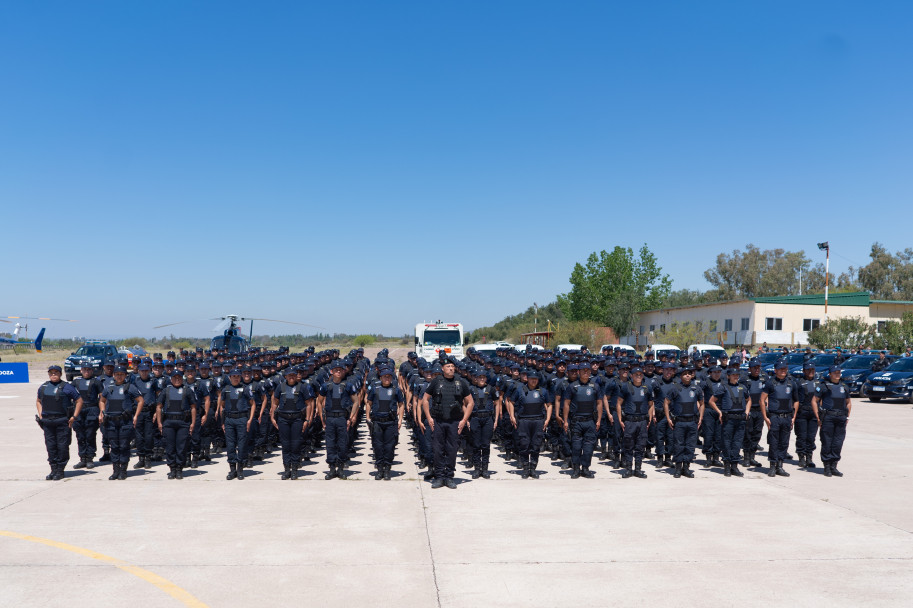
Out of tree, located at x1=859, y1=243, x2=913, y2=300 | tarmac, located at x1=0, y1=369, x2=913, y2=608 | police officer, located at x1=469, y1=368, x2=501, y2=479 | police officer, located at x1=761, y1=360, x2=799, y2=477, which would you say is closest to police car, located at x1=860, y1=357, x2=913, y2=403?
tarmac, located at x1=0, y1=369, x2=913, y2=608

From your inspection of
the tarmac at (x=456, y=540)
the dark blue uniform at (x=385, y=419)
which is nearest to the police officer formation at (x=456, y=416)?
the dark blue uniform at (x=385, y=419)

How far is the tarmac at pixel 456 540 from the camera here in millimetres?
5664

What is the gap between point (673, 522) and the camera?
7805mm

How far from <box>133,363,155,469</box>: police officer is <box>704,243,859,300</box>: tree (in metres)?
99.3

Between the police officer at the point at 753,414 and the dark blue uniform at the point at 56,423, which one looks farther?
the police officer at the point at 753,414

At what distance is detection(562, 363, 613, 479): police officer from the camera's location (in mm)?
10203

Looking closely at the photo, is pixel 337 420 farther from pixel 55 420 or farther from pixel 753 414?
A: pixel 753 414

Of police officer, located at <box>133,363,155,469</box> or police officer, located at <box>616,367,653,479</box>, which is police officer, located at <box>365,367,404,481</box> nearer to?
police officer, located at <box>616,367,653,479</box>

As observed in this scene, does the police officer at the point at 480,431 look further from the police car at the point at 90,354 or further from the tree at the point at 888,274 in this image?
the tree at the point at 888,274

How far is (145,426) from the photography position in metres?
10.6

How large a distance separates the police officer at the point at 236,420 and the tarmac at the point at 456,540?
12.2 inches

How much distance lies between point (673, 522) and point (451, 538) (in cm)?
267

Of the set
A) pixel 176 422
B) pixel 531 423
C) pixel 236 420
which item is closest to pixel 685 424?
pixel 531 423

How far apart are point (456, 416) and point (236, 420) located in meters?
3.38
